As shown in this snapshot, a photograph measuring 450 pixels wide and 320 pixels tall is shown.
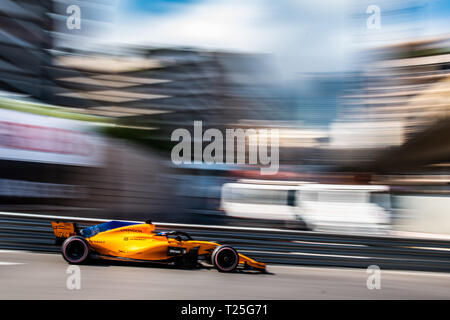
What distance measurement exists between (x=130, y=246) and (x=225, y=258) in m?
1.16

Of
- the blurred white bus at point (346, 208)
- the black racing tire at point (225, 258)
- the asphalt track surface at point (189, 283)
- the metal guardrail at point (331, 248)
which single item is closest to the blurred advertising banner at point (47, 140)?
the metal guardrail at point (331, 248)

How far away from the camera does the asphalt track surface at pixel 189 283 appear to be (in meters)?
4.09

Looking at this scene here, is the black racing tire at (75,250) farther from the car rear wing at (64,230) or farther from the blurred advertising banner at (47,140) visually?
the blurred advertising banner at (47,140)

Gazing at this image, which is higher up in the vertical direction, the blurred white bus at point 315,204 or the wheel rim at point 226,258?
the blurred white bus at point 315,204

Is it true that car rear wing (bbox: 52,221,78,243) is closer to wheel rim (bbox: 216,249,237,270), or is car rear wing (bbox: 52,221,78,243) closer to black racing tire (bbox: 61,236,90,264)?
black racing tire (bbox: 61,236,90,264)

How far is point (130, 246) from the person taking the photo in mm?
5469

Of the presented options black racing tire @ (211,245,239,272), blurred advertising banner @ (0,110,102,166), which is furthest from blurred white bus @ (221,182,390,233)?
black racing tire @ (211,245,239,272)

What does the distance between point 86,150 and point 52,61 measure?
5.54m

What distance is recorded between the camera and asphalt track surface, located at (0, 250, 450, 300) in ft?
13.4

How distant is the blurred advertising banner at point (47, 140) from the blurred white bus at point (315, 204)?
358cm
